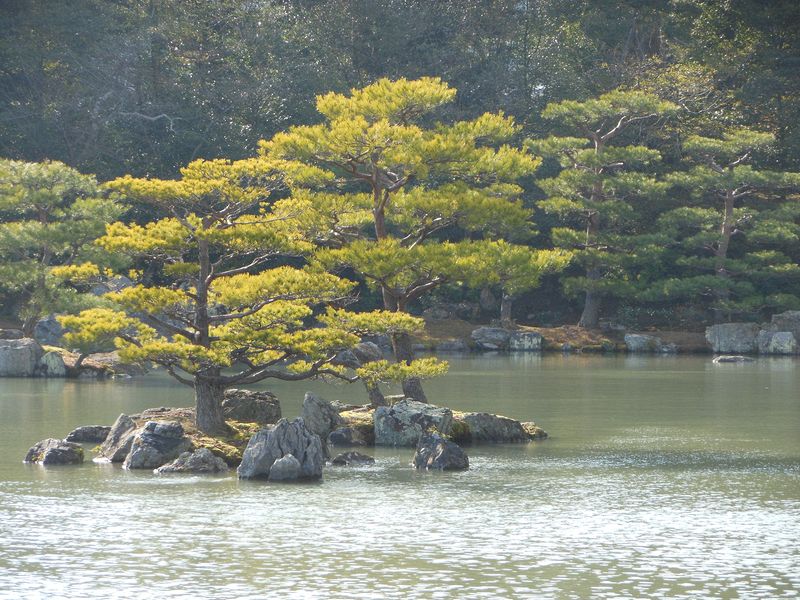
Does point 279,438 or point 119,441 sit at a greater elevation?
point 279,438

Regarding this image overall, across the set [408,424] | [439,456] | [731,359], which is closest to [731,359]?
[731,359]

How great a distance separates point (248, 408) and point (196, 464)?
4507mm

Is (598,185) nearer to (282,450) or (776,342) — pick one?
(776,342)

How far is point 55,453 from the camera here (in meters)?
23.6

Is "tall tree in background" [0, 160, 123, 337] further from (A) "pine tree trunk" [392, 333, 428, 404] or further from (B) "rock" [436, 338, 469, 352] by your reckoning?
(A) "pine tree trunk" [392, 333, 428, 404]

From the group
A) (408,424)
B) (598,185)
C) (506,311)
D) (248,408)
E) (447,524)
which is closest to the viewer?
(447,524)

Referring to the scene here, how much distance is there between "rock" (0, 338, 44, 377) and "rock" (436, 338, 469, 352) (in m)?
17.7

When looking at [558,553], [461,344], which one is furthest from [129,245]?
[461,344]

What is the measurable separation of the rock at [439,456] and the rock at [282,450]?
6.73 ft

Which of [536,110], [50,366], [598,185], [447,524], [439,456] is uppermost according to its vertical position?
[536,110]

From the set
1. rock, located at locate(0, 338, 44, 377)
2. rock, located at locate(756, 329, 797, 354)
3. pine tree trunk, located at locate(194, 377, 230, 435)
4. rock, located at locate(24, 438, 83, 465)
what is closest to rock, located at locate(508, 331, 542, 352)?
rock, located at locate(756, 329, 797, 354)

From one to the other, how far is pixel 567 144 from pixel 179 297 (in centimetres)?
3145

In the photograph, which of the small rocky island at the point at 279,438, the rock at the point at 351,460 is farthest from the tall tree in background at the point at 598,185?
the rock at the point at 351,460

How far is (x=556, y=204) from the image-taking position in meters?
53.9
